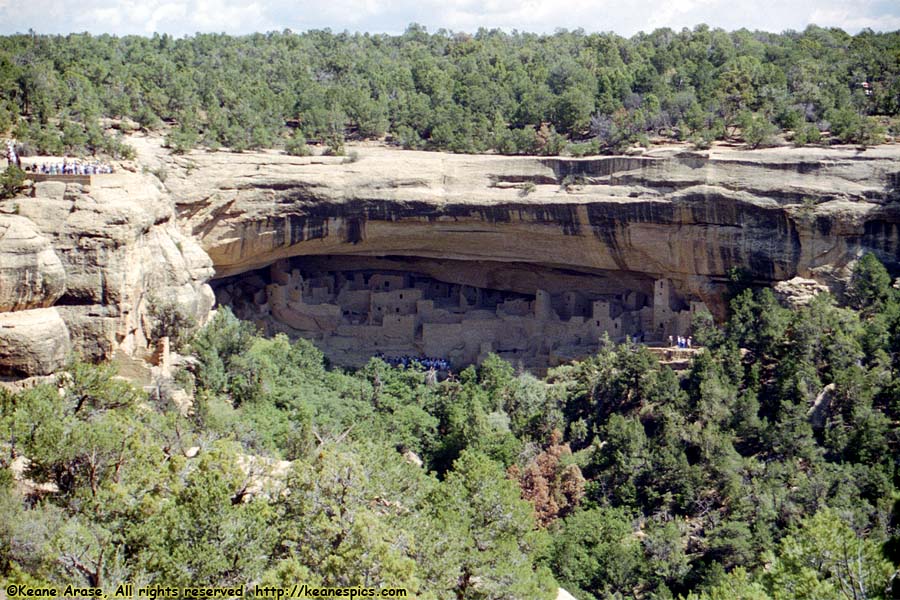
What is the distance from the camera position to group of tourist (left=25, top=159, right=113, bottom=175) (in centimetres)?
1806

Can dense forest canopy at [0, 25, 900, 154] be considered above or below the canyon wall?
above

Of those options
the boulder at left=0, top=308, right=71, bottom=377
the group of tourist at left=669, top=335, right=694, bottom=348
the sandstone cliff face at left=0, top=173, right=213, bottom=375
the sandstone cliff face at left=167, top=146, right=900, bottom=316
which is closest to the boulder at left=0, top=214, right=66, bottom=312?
the sandstone cliff face at left=0, top=173, right=213, bottom=375

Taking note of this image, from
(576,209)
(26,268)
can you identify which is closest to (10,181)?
(26,268)

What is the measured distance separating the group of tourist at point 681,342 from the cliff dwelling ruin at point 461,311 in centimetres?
61

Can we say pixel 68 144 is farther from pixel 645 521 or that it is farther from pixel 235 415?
pixel 645 521

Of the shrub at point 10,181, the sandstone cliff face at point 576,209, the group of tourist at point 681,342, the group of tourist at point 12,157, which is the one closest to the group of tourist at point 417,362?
the sandstone cliff face at point 576,209

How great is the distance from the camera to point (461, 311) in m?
24.2

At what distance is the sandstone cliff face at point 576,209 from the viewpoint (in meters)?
20.3

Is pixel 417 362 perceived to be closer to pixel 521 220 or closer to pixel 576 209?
pixel 521 220

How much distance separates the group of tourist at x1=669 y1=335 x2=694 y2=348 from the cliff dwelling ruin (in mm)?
610

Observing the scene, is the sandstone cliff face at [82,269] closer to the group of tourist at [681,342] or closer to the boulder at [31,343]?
the boulder at [31,343]

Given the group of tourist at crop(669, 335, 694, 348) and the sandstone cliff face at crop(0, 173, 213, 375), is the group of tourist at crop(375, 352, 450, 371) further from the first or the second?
the sandstone cliff face at crop(0, 173, 213, 375)

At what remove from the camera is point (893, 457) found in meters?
17.0

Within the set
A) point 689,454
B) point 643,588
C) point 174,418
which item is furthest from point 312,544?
point 689,454
